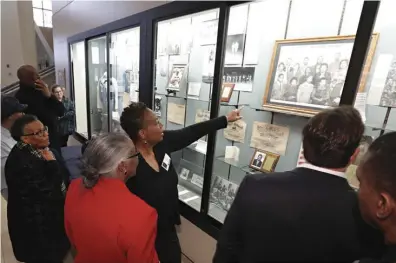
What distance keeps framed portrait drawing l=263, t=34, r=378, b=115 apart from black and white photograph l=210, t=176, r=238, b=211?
784mm

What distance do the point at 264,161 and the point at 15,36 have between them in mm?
7953

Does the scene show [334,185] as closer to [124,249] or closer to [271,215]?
[271,215]

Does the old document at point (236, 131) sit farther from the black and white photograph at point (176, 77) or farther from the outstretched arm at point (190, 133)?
the black and white photograph at point (176, 77)

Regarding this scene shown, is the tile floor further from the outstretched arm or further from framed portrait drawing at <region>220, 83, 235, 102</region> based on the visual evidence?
framed portrait drawing at <region>220, 83, 235, 102</region>

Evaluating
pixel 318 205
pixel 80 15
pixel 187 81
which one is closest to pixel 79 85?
pixel 80 15

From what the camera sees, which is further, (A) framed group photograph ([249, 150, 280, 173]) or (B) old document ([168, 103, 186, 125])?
(B) old document ([168, 103, 186, 125])

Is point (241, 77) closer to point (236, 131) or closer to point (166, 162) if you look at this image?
point (236, 131)

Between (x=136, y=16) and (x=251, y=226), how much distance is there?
2.11 m

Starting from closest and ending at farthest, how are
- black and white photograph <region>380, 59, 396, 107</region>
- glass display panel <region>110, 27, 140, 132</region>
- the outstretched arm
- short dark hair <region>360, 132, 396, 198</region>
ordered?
short dark hair <region>360, 132, 396, 198</region>, black and white photograph <region>380, 59, 396, 107</region>, the outstretched arm, glass display panel <region>110, 27, 140, 132</region>

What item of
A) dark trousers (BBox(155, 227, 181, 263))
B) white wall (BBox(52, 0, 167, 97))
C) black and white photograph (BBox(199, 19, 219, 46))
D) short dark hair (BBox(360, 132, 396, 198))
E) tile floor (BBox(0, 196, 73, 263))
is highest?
white wall (BBox(52, 0, 167, 97))

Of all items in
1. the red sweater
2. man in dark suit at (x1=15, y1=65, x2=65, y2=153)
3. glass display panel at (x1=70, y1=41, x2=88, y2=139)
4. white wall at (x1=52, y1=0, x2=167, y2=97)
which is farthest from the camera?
glass display panel at (x1=70, y1=41, x2=88, y2=139)

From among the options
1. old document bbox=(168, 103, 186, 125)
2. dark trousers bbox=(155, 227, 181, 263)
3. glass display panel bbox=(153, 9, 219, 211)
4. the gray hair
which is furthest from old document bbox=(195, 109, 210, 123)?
the gray hair

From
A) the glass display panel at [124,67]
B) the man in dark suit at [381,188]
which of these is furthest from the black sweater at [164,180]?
the glass display panel at [124,67]

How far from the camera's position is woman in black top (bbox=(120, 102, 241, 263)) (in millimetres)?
1419
